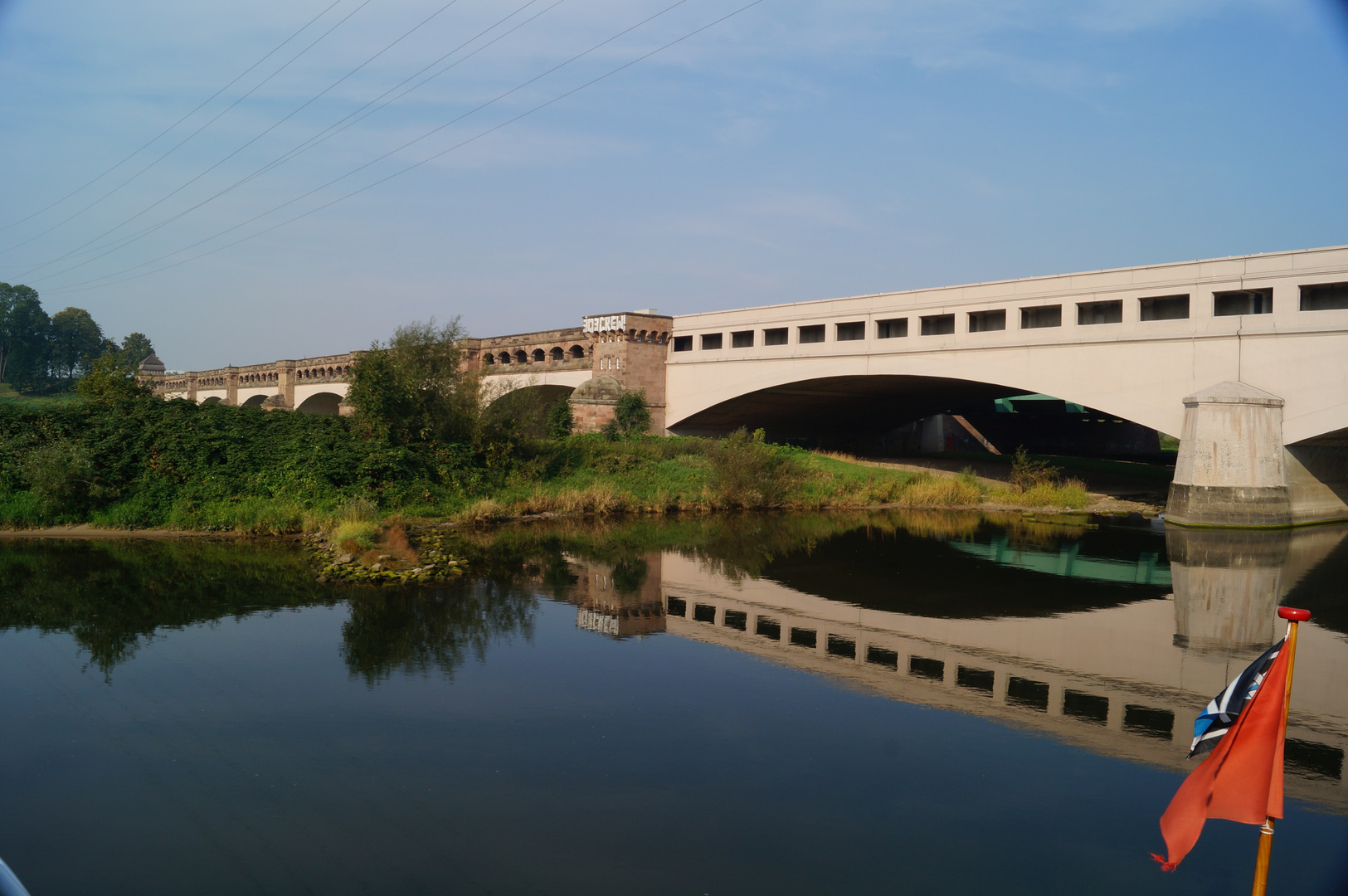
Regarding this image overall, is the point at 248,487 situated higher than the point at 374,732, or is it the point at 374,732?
the point at 248,487

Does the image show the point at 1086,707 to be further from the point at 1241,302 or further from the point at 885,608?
the point at 1241,302

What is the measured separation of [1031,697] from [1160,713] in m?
1.36

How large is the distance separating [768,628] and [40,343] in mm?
110912

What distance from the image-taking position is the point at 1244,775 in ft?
14.9

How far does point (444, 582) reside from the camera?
1675 cm

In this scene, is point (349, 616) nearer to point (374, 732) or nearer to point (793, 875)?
point (374, 732)

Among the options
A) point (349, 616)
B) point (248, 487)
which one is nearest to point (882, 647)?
point (349, 616)

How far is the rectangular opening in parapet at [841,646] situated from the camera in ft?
40.3

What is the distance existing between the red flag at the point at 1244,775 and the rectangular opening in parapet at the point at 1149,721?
508 centimetres

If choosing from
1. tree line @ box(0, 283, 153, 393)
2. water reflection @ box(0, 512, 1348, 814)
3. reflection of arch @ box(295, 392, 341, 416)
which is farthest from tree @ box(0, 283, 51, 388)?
water reflection @ box(0, 512, 1348, 814)

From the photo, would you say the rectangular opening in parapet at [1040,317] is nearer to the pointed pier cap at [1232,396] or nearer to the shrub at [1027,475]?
the shrub at [1027,475]

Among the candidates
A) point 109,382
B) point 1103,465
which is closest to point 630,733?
point 109,382

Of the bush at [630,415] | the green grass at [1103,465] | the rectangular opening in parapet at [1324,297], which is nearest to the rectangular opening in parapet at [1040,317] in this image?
the rectangular opening in parapet at [1324,297]

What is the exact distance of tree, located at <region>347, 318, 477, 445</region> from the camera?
27.5 m
